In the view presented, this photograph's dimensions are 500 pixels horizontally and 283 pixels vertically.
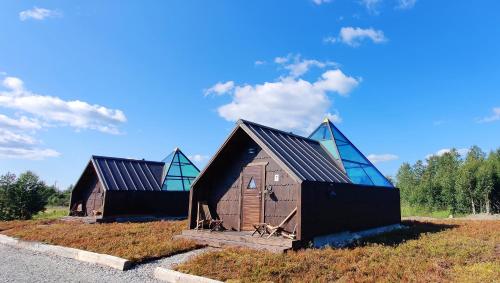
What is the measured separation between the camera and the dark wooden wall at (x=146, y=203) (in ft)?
79.2

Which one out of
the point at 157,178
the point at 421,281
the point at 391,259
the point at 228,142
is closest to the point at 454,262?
the point at 391,259

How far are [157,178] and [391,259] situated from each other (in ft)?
68.9

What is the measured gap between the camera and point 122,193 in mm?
24750

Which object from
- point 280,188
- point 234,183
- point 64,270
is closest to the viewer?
point 64,270

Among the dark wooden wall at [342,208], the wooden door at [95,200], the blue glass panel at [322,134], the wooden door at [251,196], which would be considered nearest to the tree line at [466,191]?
the dark wooden wall at [342,208]

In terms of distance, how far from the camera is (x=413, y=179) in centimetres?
10138

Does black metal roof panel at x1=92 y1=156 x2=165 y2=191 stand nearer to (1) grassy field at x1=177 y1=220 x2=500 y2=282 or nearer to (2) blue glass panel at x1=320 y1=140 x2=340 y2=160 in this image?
(2) blue glass panel at x1=320 y1=140 x2=340 y2=160

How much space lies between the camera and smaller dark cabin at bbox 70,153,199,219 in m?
24.5

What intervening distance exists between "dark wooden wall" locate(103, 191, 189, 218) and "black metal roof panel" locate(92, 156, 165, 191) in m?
0.41

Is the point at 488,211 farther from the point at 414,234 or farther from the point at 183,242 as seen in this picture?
the point at 183,242

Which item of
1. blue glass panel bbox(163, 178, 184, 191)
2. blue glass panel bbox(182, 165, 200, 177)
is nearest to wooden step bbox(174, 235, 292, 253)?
blue glass panel bbox(163, 178, 184, 191)

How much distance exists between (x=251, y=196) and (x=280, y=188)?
1.56 meters

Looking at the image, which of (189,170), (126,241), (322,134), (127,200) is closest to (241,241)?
(126,241)

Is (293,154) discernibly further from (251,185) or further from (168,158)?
(168,158)
